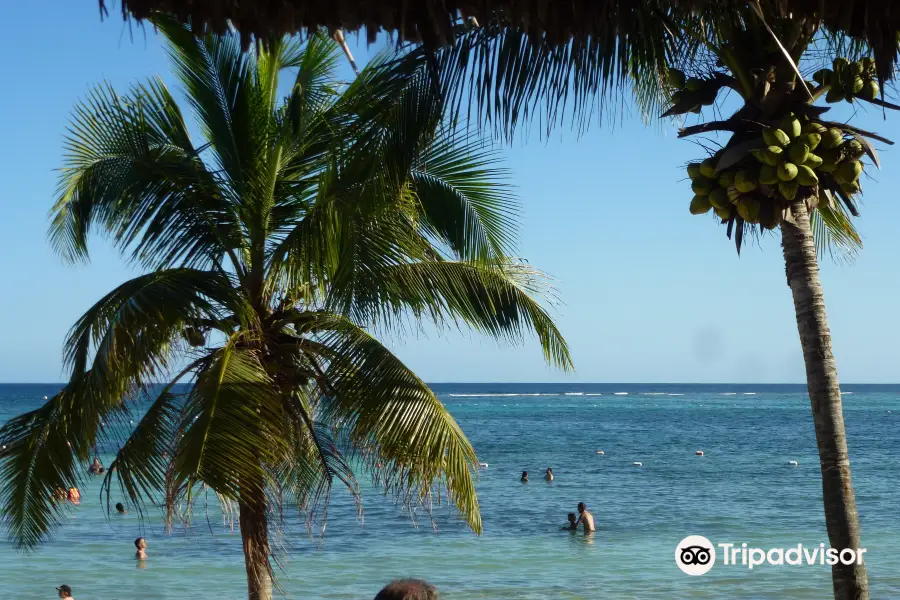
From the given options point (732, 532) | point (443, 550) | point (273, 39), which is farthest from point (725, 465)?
point (273, 39)

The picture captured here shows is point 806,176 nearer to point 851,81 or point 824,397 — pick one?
point 851,81

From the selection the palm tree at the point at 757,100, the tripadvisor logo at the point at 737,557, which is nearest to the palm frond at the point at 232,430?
the palm tree at the point at 757,100

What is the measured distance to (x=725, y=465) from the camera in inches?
1678

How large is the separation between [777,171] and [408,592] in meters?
2.93

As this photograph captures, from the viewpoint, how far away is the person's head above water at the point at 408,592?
8.27 feet

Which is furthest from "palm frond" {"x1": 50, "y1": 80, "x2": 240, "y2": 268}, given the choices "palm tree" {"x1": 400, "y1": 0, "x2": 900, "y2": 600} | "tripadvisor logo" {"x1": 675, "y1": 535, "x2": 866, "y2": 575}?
"tripadvisor logo" {"x1": 675, "y1": 535, "x2": 866, "y2": 575}

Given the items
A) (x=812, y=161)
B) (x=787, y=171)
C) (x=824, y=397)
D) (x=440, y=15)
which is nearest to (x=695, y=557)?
(x=824, y=397)

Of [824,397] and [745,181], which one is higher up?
[745,181]

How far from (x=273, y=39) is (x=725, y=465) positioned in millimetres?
41779

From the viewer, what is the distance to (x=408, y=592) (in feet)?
8.31

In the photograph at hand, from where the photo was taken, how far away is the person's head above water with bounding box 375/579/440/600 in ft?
8.27

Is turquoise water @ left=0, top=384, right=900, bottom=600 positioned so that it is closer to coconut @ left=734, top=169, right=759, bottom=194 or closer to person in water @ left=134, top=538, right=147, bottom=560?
person in water @ left=134, top=538, right=147, bottom=560

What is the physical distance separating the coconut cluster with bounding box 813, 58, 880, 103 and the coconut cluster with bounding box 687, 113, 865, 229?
0.65 feet

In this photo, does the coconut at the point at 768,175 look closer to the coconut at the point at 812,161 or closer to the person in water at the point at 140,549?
the coconut at the point at 812,161
